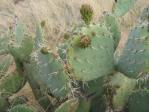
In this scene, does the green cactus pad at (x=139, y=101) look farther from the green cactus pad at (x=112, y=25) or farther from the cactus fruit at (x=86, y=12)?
the cactus fruit at (x=86, y=12)

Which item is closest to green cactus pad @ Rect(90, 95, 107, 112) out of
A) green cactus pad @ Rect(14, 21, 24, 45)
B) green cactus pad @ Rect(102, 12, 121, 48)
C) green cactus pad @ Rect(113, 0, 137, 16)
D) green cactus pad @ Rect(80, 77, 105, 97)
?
green cactus pad @ Rect(80, 77, 105, 97)

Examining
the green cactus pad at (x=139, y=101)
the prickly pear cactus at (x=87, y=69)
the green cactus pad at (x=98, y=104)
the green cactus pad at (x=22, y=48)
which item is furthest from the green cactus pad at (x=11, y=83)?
the green cactus pad at (x=139, y=101)

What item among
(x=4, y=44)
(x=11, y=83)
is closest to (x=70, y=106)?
(x=11, y=83)

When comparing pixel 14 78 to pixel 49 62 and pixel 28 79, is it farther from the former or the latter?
pixel 49 62

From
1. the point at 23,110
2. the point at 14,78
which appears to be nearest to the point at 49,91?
the point at 23,110

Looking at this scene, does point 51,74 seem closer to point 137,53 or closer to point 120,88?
point 120,88

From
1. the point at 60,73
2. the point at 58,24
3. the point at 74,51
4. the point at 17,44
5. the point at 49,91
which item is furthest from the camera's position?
the point at 58,24

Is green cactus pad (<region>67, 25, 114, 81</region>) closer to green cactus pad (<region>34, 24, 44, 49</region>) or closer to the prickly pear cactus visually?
the prickly pear cactus
